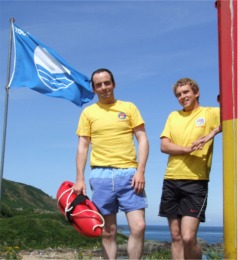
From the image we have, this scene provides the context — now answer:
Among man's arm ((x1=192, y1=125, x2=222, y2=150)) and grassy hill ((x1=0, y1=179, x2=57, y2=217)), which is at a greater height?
man's arm ((x1=192, y1=125, x2=222, y2=150))

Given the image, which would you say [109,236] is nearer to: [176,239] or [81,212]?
[81,212]

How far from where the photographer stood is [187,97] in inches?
221

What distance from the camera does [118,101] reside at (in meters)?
5.57

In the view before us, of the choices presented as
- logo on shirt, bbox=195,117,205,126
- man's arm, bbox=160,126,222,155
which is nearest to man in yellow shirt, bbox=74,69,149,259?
man's arm, bbox=160,126,222,155

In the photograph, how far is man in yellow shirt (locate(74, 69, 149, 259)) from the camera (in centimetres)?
518

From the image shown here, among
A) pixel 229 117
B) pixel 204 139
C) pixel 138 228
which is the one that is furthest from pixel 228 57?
pixel 138 228

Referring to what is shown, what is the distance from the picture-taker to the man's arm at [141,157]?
5180 millimetres

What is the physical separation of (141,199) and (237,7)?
6.35ft

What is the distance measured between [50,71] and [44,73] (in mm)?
117

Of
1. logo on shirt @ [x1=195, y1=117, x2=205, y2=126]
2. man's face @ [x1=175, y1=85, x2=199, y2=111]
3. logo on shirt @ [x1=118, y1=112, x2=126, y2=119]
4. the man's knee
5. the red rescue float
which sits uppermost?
man's face @ [x1=175, y1=85, x2=199, y2=111]

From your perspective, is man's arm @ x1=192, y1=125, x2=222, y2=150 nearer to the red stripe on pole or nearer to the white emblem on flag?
the red stripe on pole

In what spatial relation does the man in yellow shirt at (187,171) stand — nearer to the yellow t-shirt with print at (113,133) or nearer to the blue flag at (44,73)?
the yellow t-shirt with print at (113,133)

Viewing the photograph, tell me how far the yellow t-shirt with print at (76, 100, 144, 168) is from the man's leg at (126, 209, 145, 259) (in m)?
0.47

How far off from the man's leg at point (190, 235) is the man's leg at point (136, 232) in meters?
0.43
